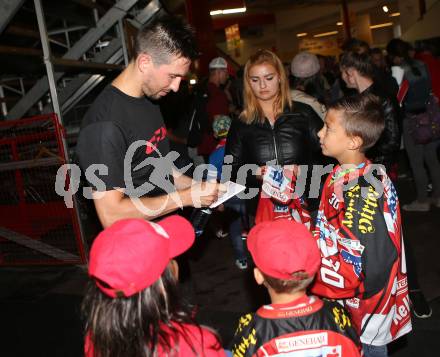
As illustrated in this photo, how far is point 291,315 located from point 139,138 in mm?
1140

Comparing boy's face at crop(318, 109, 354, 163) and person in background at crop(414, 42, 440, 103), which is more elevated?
person in background at crop(414, 42, 440, 103)

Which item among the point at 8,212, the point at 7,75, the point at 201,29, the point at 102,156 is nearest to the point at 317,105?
the point at 102,156

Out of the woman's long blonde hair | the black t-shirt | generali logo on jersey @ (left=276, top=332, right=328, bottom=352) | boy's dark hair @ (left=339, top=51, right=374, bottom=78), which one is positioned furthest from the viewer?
boy's dark hair @ (left=339, top=51, right=374, bottom=78)

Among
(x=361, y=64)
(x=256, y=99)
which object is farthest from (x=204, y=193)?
(x=361, y=64)

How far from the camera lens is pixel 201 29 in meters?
11.9

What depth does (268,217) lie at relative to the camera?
3236 millimetres

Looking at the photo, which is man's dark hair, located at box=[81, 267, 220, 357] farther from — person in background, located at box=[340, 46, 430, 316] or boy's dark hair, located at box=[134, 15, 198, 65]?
person in background, located at box=[340, 46, 430, 316]

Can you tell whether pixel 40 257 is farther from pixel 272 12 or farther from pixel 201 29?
pixel 272 12

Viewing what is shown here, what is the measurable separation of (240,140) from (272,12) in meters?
23.6

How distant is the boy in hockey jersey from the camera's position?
2119mm

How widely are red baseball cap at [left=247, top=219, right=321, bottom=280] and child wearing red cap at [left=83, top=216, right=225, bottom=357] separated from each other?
1.08 ft

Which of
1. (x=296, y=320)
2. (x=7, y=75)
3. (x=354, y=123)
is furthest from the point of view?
(x=7, y=75)

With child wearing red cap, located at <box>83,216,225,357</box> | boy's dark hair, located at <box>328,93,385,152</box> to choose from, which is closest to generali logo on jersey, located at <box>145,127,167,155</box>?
child wearing red cap, located at <box>83,216,225,357</box>

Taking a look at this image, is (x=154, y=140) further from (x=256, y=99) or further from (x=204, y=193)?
(x=256, y=99)
